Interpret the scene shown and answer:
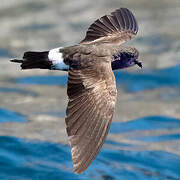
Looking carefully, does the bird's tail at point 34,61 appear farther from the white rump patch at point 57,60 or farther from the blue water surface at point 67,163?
the blue water surface at point 67,163

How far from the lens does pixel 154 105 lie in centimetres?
812

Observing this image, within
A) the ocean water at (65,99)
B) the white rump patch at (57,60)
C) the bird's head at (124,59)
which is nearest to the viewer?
the white rump patch at (57,60)

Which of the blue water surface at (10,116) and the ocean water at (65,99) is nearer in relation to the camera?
the ocean water at (65,99)

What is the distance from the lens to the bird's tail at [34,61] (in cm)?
502

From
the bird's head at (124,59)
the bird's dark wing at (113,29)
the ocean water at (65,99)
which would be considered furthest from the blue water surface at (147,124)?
the bird's head at (124,59)

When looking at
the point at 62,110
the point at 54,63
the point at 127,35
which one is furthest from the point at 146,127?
the point at 54,63

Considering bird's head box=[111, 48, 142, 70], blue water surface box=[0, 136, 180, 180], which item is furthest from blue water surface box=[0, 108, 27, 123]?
bird's head box=[111, 48, 142, 70]

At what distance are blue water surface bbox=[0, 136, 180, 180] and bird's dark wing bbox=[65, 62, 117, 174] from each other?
1.84 m

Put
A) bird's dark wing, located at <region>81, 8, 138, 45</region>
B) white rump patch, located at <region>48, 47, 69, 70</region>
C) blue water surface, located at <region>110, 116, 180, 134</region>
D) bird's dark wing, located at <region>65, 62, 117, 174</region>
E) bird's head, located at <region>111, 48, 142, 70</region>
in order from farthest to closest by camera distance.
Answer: blue water surface, located at <region>110, 116, 180, 134</region>, bird's dark wing, located at <region>81, 8, 138, 45</region>, bird's head, located at <region>111, 48, 142, 70</region>, white rump patch, located at <region>48, 47, 69, 70</region>, bird's dark wing, located at <region>65, 62, 117, 174</region>

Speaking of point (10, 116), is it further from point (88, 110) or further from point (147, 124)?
point (88, 110)

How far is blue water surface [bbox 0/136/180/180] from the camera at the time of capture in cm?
651

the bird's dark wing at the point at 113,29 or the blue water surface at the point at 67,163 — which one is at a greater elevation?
the bird's dark wing at the point at 113,29

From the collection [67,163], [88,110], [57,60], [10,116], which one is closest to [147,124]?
[67,163]

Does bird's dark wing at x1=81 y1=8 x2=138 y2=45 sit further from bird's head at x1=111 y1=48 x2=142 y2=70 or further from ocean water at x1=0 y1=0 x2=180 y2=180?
ocean water at x1=0 y1=0 x2=180 y2=180
